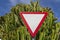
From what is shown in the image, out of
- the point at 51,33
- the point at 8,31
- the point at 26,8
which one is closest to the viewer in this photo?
the point at 51,33

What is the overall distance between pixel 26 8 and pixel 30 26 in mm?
15867

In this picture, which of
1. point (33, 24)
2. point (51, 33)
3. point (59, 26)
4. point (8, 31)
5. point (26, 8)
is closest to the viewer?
point (33, 24)

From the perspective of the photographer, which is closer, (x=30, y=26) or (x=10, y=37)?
Answer: (x=30, y=26)

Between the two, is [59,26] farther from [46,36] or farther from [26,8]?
[26,8]

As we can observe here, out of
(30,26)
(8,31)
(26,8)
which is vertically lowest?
(8,31)

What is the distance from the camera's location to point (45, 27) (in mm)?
16188

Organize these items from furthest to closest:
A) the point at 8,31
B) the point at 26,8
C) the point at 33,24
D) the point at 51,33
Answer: the point at 26,8 < the point at 8,31 < the point at 51,33 < the point at 33,24

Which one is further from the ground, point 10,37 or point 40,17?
Answer: point 40,17

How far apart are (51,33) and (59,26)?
1.18m

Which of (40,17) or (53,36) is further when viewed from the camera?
(53,36)

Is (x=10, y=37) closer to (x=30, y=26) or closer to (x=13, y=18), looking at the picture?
(x=13, y=18)

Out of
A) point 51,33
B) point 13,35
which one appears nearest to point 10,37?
point 13,35

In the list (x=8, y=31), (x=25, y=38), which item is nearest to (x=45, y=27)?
(x=25, y=38)

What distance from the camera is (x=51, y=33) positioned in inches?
640
